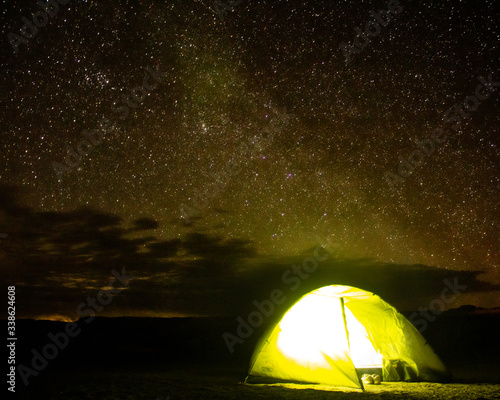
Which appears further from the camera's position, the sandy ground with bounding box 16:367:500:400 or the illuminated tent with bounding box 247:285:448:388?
the illuminated tent with bounding box 247:285:448:388

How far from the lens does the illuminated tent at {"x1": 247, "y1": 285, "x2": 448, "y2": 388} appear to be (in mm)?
7734

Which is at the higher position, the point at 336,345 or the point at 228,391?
the point at 336,345

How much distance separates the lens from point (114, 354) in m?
16.2

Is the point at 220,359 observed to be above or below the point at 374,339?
below

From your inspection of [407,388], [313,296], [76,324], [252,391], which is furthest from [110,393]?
A: [76,324]

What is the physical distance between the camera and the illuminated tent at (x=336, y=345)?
7.73 meters

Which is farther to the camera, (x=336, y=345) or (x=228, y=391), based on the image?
(x=336, y=345)

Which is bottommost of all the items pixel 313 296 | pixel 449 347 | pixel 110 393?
pixel 449 347

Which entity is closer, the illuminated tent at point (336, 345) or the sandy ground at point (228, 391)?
the sandy ground at point (228, 391)

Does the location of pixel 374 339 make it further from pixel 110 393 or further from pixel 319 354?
pixel 110 393

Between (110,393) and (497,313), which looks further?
(497,313)

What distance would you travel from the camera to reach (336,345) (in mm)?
7766

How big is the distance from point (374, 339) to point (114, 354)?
11436 millimetres

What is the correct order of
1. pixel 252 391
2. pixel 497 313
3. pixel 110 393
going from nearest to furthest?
1. pixel 110 393
2. pixel 252 391
3. pixel 497 313
